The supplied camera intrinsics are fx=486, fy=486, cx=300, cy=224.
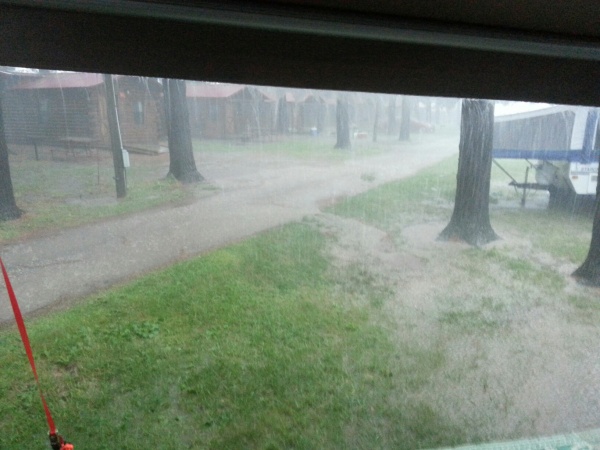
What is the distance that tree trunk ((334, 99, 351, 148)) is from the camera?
1.37 m

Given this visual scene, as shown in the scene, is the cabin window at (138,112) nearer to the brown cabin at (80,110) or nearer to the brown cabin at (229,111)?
the brown cabin at (80,110)

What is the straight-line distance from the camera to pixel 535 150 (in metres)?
1.62

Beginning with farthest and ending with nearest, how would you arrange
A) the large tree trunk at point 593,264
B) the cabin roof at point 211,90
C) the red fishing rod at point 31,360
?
the large tree trunk at point 593,264
the cabin roof at point 211,90
the red fishing rod at point 31,360

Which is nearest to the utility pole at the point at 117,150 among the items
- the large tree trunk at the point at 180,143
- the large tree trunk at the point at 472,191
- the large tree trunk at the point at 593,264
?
the large tree trunk at the point at 180,143

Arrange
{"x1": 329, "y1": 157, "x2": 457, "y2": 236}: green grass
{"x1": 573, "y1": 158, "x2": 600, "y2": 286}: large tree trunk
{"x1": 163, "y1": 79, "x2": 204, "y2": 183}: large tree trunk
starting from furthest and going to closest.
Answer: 1. {"x1": 573, "y1": 158, "x2": 600, "y2": 286}: large tree trunk
2. {"x1": 329, "y1": 157, "x2": 457, "y2": 236}: green grass
3. {"x1": 163, "y1": 79, "x2": 204, "y2": 183}: large tree trunk

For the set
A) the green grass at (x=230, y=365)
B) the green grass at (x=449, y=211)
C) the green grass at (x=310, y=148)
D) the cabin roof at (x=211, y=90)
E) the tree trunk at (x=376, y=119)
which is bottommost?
the green grass at (x=230, y=365)

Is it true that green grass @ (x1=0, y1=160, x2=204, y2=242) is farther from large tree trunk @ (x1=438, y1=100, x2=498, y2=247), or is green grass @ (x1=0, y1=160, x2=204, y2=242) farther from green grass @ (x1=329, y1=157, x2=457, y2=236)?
large tree trunk @ (x1=438, y1=100, x2=498, y2=247)

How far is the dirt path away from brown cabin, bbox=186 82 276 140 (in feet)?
0.25

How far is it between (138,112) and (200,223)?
340mm

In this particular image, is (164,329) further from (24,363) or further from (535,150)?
(535,150)

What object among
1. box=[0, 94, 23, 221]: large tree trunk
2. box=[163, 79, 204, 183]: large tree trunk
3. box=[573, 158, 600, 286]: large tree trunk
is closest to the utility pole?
box=[163, 79, 204, 183]: large tree trunk

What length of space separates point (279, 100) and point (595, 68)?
0.82 m

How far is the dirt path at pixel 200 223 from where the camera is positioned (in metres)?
1.24

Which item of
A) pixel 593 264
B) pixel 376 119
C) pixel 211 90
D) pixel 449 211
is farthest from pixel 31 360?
pixel 593 264
